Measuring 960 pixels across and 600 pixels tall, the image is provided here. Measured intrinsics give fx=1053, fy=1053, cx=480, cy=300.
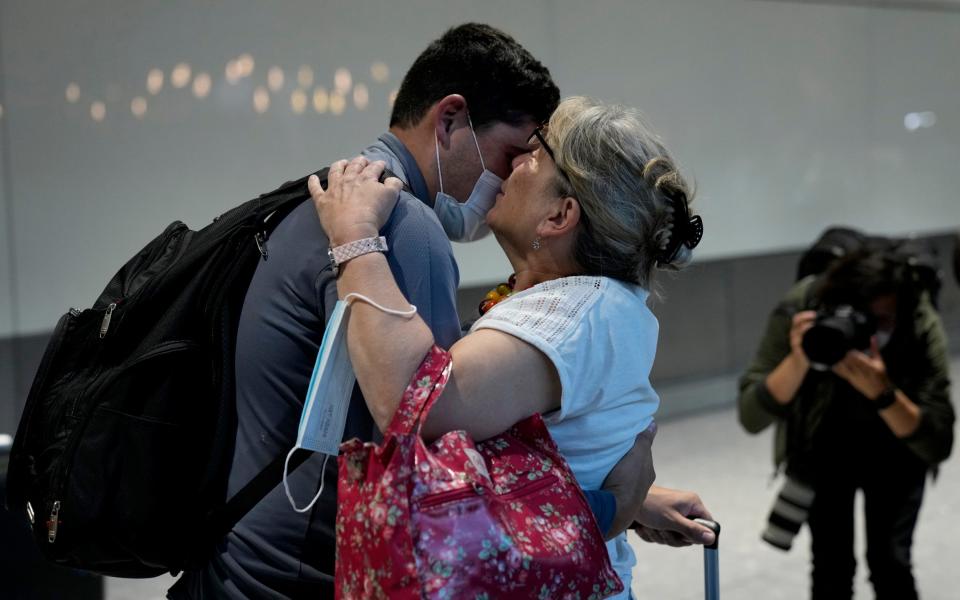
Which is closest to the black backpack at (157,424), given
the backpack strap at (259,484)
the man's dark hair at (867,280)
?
the backpack strap at (259,484)

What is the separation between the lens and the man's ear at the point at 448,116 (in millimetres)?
1630

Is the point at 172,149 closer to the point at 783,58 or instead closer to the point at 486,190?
the point at 486,190

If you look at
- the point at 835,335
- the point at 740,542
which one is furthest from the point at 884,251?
the point at 740,542

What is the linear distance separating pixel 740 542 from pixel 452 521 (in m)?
3.54

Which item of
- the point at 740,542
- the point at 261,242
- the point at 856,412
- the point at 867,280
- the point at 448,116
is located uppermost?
the point at 448,116

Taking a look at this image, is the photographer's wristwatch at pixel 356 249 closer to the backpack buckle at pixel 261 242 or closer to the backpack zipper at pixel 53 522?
the backpack buckle at pixel 261 242

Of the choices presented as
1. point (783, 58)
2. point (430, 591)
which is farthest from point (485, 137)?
point (783, 58)

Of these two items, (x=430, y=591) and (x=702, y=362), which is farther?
(x=702, y=362)

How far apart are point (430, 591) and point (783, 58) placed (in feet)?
19.5

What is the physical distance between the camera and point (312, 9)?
4324 mm

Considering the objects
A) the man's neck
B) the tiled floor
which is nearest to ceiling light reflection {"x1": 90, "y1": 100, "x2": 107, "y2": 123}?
the tiled floor

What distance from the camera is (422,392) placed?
3.74 ft

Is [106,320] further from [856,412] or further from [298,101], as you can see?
[298,101]

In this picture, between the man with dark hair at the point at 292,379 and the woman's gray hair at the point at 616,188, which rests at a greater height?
the woman's gray hair at the point at 616,188
